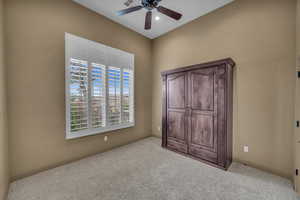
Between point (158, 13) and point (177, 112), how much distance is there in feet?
7.99

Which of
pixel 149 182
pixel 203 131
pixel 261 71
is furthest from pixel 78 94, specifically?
pixel 261 71

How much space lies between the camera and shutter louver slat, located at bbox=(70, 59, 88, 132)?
8.48ft

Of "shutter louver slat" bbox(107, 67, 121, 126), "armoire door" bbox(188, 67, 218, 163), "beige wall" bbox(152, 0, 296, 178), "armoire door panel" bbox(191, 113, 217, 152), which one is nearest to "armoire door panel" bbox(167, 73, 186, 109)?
"armoire door" bbox(188, 67, 218, 163)

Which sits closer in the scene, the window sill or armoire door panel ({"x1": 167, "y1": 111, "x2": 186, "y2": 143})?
the window sill

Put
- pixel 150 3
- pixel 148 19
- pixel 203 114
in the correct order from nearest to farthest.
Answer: pixel 150 3, pixel 148 19, pixel 203 114

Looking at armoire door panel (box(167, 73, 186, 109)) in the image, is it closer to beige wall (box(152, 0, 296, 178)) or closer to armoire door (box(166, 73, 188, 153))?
armoire door (box(166, 73, 188, 153))

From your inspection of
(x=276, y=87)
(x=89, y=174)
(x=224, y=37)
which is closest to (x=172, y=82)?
(x=224, y=37)

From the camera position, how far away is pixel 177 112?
9.96 ft

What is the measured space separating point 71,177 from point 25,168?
79 centimetres

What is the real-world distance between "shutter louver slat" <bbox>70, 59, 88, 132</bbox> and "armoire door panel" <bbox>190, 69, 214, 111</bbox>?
7.72 feet

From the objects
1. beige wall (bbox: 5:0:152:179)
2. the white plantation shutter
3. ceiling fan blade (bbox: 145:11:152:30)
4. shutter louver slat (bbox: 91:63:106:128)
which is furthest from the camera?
the white plantation shutter

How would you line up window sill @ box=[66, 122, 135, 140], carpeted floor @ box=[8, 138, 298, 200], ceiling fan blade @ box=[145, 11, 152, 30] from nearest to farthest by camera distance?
carpeted floor @ box=[8, 138, 298, 200]
ceiling fan blade @ box=[145, 11, 152, 30]
window sill @ box=[66, 122, 135, 140]

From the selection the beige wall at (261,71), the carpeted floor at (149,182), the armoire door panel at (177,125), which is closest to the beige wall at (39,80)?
the carpeted floor at (149,182)

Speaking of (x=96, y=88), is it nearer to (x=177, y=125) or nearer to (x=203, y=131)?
(x=177, y=125)
